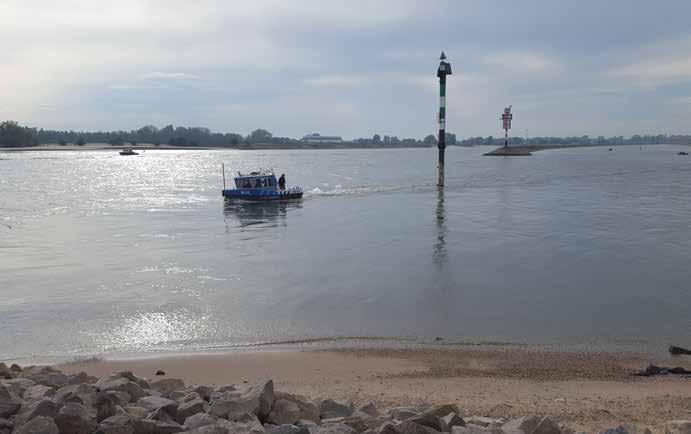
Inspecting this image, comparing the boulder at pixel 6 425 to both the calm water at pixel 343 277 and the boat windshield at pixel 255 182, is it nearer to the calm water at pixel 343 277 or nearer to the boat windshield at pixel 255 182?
the calm water at pixel 343 277

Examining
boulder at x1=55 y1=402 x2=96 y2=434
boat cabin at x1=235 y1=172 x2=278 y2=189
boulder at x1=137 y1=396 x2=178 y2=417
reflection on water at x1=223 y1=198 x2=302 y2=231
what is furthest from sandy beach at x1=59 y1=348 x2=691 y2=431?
boat cabin at x1=235 y1=172 x2=278 y2=189

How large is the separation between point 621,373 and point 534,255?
12594 mm

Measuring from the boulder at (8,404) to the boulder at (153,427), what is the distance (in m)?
1.64

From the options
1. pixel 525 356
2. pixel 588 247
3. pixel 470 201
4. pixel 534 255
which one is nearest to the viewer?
pixel 525 356

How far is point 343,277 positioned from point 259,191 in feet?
101

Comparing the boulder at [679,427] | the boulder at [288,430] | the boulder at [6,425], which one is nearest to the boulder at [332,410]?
the boulder at [288,430]

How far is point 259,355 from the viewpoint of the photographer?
41.8 feet

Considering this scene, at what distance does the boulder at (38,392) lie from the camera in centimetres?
789

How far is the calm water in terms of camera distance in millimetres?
14523

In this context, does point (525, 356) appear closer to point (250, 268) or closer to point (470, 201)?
point (250, 268)

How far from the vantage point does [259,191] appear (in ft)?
163

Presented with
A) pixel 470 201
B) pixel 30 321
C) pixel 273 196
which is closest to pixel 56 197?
pixel 273 196

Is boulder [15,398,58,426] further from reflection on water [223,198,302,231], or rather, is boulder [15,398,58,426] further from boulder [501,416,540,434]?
reflection on water [223,198,302,231]

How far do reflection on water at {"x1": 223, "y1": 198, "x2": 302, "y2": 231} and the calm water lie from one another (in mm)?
567
